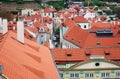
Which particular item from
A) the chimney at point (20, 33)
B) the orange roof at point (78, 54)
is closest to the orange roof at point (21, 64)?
the chimney at point (20, 33)

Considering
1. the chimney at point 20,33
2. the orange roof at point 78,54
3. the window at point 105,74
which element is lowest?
the window at point 105,74

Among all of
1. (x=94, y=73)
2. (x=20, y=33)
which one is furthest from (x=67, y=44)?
Result: (x=20, y=33)

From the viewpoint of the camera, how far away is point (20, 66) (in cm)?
1811

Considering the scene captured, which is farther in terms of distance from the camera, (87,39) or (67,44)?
(67,44)

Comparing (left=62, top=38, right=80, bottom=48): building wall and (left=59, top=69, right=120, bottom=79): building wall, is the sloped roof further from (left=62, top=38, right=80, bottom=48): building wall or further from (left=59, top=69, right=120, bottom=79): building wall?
(left=59, top=69, right=120, bottom=79): building wall

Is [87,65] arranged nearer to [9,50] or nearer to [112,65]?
[112,65]

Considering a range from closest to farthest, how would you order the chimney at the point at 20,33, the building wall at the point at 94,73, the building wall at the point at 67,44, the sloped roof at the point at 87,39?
1. the chimney at the point at 20,33
2. the building wall at the point at 94,73
3. the sloped roof at the point at 87,39
4. the building wall at the point at 67,44

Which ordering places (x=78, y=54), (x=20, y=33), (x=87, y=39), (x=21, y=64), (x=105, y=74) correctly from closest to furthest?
(x=21, y=64) < (x=20, y=33) < (x=105, y=74) < (x=78, y=54) < (x=87, y=39)

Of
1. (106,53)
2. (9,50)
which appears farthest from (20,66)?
(106,53)

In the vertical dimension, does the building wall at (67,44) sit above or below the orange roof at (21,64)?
below

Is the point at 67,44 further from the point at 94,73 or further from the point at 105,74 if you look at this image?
the point at 105,74

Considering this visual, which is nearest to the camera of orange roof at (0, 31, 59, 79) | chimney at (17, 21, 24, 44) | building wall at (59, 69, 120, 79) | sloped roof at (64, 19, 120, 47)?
orange roof at (0, 31, 59, 79)

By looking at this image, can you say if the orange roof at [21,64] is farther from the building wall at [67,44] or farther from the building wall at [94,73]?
the building wall at [67,44]

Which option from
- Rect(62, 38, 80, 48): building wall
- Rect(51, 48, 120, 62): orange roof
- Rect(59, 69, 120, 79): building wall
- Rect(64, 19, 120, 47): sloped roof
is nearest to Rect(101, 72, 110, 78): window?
Rect(59, 69, 120, 79): building wall
